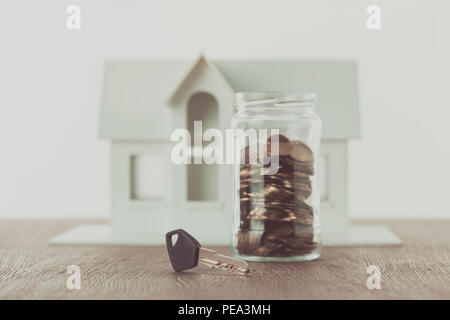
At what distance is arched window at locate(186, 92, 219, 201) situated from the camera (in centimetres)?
144

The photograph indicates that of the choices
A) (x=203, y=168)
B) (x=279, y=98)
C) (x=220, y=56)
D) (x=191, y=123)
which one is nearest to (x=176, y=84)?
(x=191, y=123)

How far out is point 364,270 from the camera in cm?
95

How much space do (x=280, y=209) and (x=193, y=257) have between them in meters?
0.16

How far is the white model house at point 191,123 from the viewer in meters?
1.34

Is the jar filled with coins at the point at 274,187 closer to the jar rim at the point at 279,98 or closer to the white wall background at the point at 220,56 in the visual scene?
the jar rim at the point at 279,98

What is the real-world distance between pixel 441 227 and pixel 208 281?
0.95 metres

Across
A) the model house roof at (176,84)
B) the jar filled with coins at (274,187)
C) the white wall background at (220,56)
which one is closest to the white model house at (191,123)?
the model house roof at (176,84)

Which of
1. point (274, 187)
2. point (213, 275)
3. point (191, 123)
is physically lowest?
point (213, 275)

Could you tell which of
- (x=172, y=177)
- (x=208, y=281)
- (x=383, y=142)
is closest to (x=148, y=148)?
(x=172, y=177)

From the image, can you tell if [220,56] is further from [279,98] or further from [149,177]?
[279,98]

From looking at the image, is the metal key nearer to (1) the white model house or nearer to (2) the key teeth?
(2) the key teeth

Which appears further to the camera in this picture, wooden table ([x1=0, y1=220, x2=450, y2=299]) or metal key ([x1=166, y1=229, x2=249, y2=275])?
metal key ([x1=166, y1=229, x2=249, y2=275])

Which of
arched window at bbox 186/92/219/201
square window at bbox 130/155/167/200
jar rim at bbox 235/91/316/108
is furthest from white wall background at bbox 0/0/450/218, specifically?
jar rim at bbox 235/91/316/108

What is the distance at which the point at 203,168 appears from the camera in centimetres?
148
